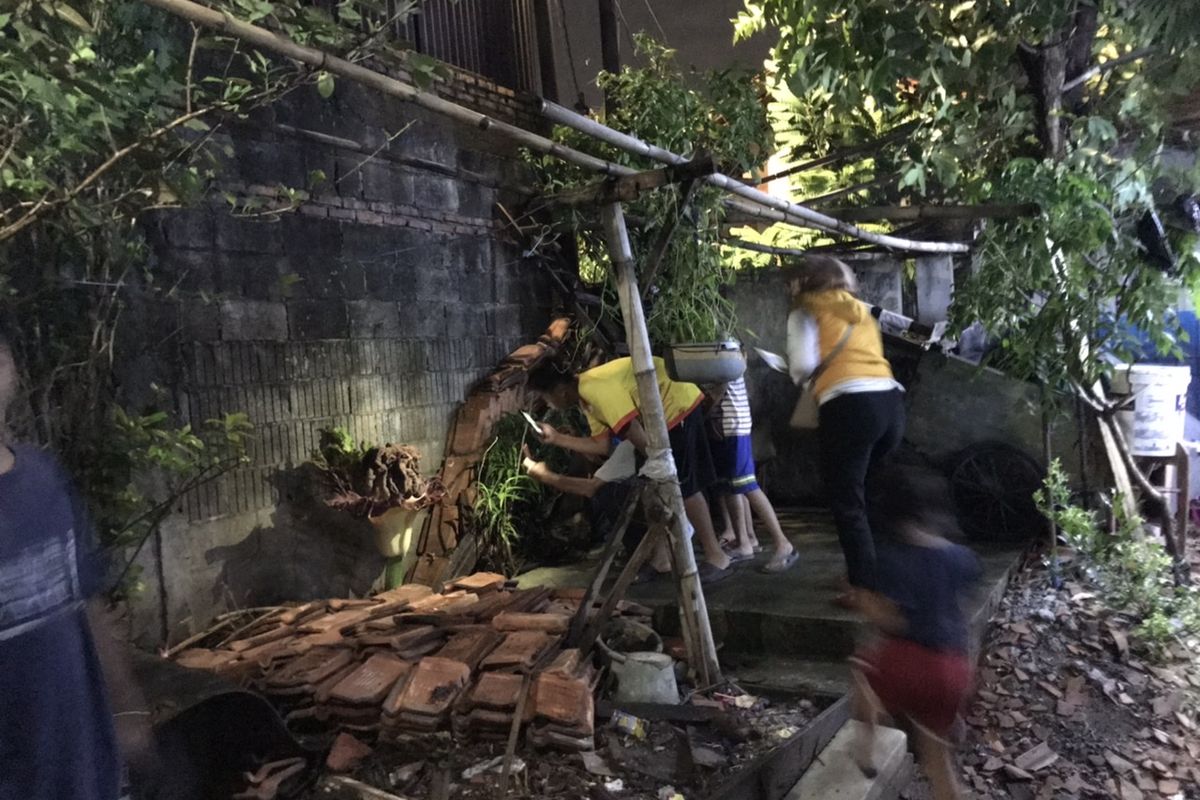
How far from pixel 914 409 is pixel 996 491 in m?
0.97

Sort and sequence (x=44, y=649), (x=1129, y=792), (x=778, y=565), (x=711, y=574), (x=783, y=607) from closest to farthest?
(x=44, y=649) → (x=1129, y=792) → (x=783, y=607) → (x=711, y=574) → (x=778, y=565)

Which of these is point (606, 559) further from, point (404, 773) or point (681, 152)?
point (681, 152)

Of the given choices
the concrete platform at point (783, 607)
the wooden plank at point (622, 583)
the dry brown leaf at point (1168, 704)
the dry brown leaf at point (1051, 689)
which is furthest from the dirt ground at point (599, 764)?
the dry brown leaf at point (1168, 704)

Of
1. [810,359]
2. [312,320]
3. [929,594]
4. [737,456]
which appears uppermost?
[312,320]

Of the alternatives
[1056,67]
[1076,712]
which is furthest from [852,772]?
[1056,67]

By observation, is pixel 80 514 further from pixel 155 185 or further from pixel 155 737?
pixel 155 185

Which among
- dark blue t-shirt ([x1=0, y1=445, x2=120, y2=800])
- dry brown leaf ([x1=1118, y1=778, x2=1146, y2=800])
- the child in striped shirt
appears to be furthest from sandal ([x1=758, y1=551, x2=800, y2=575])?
dark blue t-shirt ([x1=0, y1=445, x2=120, y2=800])

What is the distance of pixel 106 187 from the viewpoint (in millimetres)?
3266

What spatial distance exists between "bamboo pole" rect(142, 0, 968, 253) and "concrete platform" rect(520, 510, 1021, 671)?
2.36 metres

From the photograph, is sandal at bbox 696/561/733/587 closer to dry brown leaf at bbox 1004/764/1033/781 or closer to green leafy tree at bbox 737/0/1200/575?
dry brown leaf at bbox 1004/764/1033/781

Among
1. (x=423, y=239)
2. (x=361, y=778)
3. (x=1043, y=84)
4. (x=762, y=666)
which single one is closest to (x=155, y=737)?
(x=361, y=778)

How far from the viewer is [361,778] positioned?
3.34 meters

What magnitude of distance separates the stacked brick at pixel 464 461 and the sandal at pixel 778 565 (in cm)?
208

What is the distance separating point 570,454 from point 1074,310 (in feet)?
12.6
